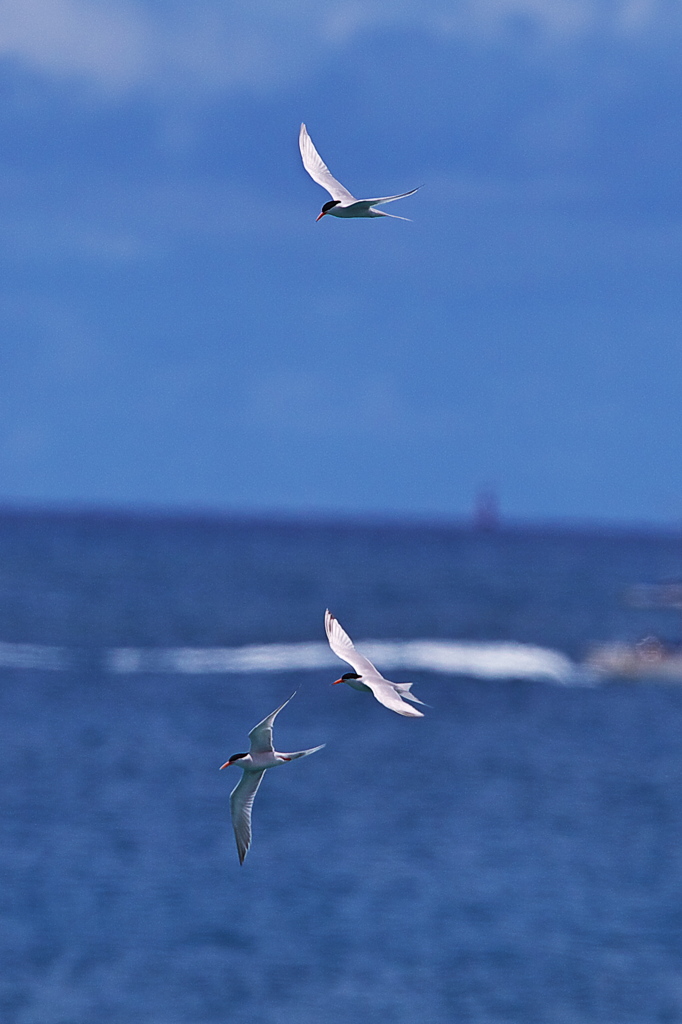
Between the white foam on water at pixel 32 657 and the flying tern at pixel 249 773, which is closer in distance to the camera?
the flying tern at pixel 249 773

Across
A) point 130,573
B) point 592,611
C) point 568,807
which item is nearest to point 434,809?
point 568,807

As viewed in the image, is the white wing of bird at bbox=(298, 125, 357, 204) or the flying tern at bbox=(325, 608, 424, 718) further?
the white wing of bird at bbox=(298, 125, 357, 204)

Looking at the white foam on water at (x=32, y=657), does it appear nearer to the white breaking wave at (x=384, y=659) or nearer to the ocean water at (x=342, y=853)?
the ocean water at (x=342, y=853)

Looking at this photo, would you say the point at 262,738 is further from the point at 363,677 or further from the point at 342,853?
the point at 342,853

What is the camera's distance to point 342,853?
41.8 meters

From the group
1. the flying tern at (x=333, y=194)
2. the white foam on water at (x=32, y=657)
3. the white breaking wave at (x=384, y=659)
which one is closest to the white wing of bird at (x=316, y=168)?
the flying tern at (x=333, y=194)

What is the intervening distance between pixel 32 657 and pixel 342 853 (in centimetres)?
5972

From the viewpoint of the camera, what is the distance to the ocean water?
3159 centimetres

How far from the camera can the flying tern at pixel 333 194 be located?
9.66 metres

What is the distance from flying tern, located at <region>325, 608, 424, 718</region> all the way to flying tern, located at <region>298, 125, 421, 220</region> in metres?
2.60

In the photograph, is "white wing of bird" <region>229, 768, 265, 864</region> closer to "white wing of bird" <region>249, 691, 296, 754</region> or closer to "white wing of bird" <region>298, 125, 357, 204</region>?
"white wing of bird" <region>249, 691, 296, 754</region>

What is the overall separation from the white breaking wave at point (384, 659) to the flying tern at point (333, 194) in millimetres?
76912

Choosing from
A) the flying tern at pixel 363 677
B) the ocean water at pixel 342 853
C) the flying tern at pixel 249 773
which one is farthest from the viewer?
the ocean water at pixel 342 853

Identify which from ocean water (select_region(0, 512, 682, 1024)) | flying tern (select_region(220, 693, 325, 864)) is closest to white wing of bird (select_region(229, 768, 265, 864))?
flying tern (select_region(220, 693, 325, 864))
